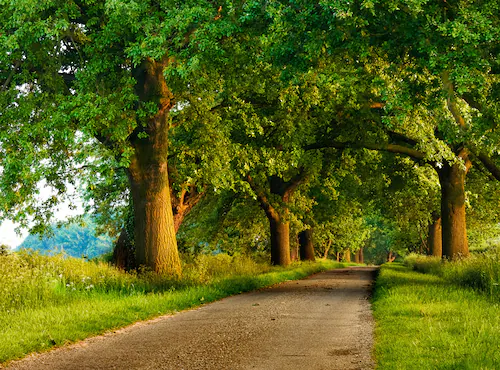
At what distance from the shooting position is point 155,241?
1752cm

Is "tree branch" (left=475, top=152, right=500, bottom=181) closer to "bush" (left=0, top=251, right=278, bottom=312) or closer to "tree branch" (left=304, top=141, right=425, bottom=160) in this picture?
"tree branch" (left=304, top=141, right=425, bottom=160)

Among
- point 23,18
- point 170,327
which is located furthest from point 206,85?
point 170,327

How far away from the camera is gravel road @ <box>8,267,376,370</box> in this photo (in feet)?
24.0

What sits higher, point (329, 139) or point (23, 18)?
point (23, 18)

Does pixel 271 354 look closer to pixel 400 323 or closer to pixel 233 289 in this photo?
pixel 400 323

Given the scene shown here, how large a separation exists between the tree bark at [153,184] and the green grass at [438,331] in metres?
7.34

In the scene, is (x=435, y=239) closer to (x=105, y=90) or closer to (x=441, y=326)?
(x=105, y=90)

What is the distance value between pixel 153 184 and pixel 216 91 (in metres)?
5.36

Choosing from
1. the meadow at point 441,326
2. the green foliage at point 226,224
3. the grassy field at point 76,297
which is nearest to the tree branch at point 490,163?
A: the meadow at point 441,326

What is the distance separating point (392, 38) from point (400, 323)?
6.81 metres

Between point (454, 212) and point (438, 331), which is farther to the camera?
point (454, 212)

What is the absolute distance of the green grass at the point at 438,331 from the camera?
6.81 metres

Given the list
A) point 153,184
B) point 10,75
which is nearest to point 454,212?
point 153,184

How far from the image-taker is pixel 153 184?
58.4 ft
